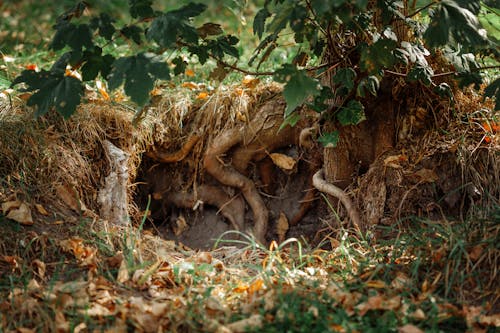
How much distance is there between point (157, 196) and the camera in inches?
140

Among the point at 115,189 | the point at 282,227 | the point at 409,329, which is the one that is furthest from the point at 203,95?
the point at 409,329

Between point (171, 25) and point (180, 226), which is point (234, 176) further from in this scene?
point (171, 25)

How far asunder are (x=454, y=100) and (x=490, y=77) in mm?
399

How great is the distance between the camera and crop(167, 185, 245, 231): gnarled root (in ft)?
11.5

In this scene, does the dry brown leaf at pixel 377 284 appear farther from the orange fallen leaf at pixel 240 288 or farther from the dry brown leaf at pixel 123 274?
the dry brown leaf at pixel 123 274

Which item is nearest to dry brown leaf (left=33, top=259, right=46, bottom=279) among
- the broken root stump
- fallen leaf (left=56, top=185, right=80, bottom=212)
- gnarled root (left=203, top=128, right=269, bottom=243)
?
fallen leaf (left=56, top=185, right=80, bottom=212)

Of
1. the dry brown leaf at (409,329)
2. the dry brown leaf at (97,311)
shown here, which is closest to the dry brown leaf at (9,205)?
the dry brown leaf at (97,311)

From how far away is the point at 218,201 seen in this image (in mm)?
3537

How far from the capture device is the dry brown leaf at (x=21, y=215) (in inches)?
98.0

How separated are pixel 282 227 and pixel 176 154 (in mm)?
785

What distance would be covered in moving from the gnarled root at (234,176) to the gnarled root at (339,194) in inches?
17.6

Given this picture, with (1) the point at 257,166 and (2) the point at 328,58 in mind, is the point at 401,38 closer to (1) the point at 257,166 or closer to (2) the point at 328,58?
(2) the point at 328,58

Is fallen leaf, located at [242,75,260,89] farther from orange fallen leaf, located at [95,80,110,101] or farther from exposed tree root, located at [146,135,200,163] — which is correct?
orange fallen leaf, located at [95,80,110,101]

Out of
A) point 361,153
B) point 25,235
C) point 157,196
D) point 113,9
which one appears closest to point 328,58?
point 361,153
